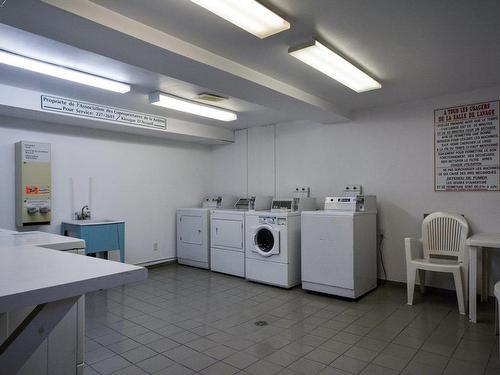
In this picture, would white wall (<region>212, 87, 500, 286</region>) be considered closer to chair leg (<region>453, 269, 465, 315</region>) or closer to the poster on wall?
the poster on wall

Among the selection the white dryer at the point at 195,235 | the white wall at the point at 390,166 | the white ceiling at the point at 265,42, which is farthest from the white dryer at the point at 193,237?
the white ceiling at the point at 265,42

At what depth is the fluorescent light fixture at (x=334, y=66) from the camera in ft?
8.37

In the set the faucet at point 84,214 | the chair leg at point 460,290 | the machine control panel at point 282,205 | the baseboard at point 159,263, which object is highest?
the machine control panel at point 282,205

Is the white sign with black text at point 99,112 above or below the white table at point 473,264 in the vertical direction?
above

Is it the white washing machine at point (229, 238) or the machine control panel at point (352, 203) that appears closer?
the machine control panel at point (352, 203)

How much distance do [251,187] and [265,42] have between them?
145 inches

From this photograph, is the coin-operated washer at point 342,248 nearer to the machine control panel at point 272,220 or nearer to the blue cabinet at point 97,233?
the machine control panel at point 272,220

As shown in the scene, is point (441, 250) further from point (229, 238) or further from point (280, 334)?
point (229, 238)

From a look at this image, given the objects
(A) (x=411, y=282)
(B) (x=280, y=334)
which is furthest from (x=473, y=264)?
(B) (x=280, y=334)

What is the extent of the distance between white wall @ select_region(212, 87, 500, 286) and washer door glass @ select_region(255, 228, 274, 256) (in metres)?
1.05

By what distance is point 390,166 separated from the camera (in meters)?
4.46

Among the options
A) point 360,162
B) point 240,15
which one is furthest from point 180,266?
point 240,15

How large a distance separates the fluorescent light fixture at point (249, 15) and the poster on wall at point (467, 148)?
287cm

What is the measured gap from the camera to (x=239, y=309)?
11.9ft
